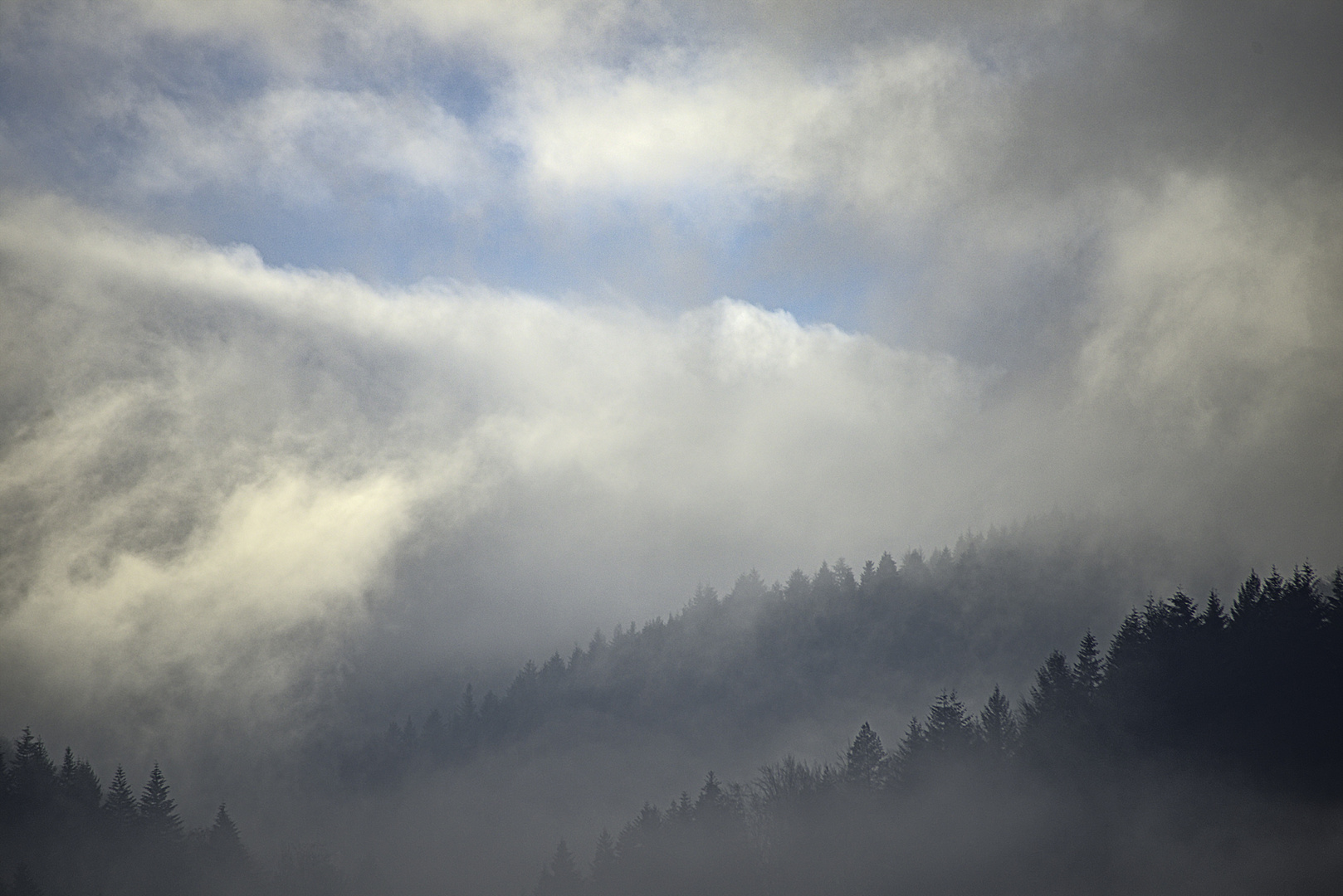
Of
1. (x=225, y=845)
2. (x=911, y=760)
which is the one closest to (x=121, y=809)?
(x=225, y=845)

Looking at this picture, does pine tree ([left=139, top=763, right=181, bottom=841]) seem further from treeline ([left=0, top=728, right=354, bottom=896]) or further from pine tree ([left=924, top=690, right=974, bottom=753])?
pine tree ([left=924, top=690, right=974, bottom=753])

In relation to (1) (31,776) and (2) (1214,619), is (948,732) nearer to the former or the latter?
(2) (1214,619)

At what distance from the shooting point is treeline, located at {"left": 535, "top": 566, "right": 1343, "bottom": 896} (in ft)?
240

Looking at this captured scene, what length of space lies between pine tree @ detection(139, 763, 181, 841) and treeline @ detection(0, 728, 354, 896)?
0.14 meters

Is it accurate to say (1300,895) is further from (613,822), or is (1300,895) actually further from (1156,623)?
(613,822)

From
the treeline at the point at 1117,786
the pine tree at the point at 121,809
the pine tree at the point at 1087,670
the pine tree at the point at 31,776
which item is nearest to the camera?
the treeline at the point at 1117,786

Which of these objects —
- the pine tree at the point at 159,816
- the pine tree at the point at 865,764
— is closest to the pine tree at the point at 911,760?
the pine tree at the point at 865,764

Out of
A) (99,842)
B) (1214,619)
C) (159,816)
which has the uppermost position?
(1214,619)

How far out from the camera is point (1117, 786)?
8381cm

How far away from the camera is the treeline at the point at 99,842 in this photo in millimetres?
118812

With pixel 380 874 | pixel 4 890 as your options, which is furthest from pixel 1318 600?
pixel 380 874

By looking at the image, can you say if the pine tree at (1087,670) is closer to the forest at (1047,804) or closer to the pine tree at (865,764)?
the forest at (1047,804)

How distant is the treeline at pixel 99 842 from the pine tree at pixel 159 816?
0.46 ft

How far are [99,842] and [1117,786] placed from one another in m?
112
